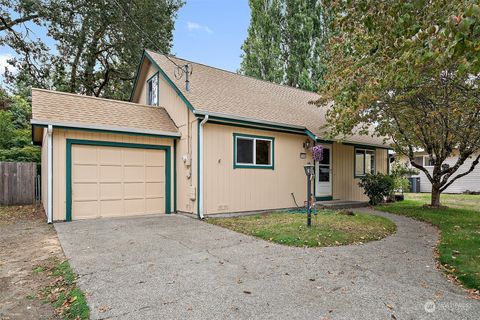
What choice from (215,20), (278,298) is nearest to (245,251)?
(278,298)

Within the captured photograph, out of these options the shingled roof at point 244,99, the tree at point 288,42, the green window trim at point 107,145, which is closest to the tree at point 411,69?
the shingled roof at point 244,99

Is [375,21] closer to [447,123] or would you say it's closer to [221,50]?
[447,123]

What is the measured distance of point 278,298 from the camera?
332cm

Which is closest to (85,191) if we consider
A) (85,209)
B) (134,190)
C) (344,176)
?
(85,209)

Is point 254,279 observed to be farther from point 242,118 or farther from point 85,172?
point 85,172

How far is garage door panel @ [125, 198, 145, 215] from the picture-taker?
904 centimetres

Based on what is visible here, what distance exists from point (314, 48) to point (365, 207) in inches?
637

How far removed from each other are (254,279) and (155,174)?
651 cm

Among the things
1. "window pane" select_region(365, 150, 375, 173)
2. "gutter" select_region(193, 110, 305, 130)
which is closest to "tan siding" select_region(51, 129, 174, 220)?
"gutter" select_region(193, 110, 305, 130)

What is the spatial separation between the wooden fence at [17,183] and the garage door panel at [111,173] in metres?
5.63

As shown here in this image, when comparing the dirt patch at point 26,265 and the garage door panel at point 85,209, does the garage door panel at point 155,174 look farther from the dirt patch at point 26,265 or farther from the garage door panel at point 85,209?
the dirt patch at point 26,265

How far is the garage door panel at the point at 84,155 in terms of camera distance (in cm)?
816

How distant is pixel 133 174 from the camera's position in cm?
914

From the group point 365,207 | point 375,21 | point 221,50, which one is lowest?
point 365,207
